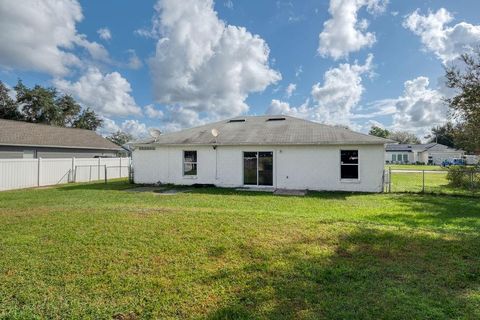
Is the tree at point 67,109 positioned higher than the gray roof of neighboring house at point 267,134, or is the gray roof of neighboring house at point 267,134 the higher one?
the tree at point 67,109

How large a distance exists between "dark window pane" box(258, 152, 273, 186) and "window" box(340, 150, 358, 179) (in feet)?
11.8

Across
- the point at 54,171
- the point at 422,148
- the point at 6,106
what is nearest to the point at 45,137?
the point at 54,171

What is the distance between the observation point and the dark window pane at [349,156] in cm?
1344

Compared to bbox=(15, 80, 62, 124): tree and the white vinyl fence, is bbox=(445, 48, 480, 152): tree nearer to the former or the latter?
the white vinyl fence

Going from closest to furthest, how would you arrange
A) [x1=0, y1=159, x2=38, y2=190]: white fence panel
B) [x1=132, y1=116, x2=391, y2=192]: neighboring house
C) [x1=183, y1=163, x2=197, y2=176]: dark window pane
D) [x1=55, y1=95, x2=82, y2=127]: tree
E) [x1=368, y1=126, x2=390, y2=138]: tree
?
[x1=132, y1=116, x2=391, y2=192]: neighboring house → [x1=0, y1=159, x2=38, y2=190]: white fence panel → [x1=183, y1=163, x2=197, y2=176]: dark window pane → [x1=55, y1=95, x2=82, y2=127]: tree → [x1=368, y1=126, x2=390, y2=138]: tree

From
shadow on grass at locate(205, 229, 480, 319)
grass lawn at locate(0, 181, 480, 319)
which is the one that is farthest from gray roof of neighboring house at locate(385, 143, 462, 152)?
shadow on grass at locate(205, 229, 480, 319)

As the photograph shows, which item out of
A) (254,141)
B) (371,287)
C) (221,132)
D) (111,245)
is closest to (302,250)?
(371,287)

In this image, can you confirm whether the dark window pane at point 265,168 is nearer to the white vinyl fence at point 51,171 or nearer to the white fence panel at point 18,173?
the white vinyl fence at point 51,171

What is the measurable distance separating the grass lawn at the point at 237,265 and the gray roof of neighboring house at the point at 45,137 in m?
14.4

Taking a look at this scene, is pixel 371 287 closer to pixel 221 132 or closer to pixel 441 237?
pixel 441 237

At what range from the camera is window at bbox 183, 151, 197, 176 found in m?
15.9

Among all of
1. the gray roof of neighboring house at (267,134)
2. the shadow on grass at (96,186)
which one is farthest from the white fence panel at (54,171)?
the gray roof of neighboring house at (267,134)

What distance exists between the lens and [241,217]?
25.2ft

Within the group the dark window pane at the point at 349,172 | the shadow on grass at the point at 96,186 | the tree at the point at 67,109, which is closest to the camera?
the dark window pane at the point at 349,172
